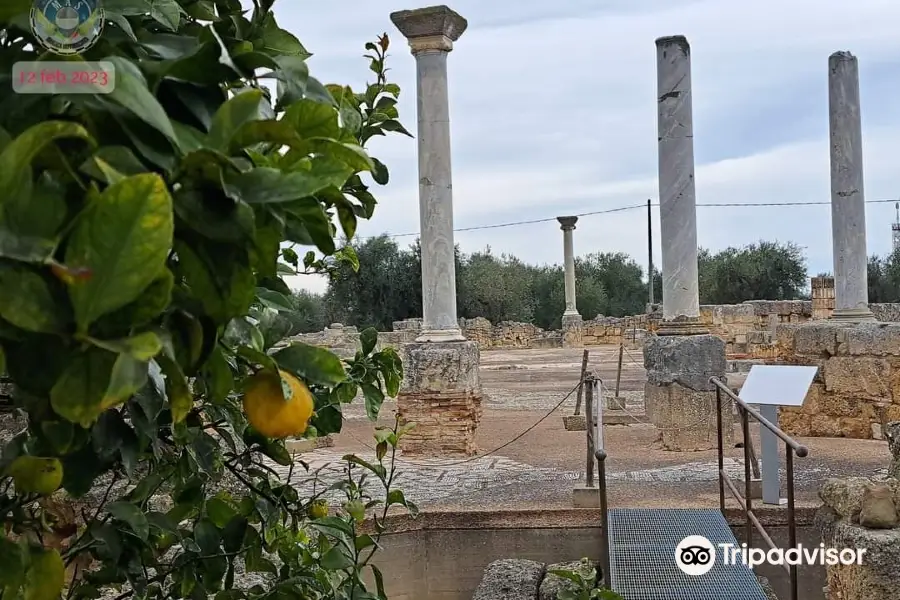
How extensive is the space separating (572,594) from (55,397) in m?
2.23

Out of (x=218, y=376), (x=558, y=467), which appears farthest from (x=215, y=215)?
(x=558, y=467)

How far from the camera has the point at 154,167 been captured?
1.79ft

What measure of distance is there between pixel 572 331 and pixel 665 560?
70.8ft

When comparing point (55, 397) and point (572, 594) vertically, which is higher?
point (55, 397)

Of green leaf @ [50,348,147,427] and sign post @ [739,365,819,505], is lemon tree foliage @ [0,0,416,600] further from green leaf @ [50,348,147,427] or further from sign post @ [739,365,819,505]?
sign post @ [739,365,819,505]

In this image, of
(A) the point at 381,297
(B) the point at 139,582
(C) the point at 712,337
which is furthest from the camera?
(A) the point at 381,297

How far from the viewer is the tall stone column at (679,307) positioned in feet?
24.2

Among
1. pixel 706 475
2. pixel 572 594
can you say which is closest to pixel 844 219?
pixel 706 475

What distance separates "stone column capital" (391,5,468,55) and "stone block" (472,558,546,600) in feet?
16.0

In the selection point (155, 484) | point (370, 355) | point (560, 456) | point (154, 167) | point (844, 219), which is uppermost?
point (844, 219)

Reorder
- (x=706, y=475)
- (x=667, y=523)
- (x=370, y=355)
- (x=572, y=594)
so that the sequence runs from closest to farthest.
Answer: (x=370, y=355) < (x=572, y=594) < (x=667, y=523) < (x=706, y=475)

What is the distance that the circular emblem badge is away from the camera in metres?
0.59

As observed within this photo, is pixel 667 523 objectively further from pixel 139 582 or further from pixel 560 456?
pixel 139 582

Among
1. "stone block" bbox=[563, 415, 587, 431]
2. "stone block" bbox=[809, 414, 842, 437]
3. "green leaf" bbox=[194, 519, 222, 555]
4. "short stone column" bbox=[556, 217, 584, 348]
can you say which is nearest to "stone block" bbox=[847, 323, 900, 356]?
"stone block" bbox=[809, 414, 842, 437]
